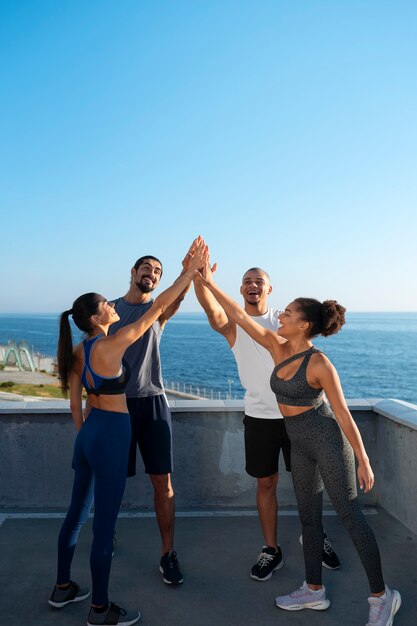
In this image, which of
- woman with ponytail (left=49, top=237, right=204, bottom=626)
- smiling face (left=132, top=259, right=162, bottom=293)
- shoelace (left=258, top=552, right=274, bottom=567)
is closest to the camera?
woman with ponytail (left=49, top=237, right=204, bottom=626)

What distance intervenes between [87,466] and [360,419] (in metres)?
2.47

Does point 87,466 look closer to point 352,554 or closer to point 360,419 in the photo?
point 352,554

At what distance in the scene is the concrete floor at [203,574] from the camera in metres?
2.76

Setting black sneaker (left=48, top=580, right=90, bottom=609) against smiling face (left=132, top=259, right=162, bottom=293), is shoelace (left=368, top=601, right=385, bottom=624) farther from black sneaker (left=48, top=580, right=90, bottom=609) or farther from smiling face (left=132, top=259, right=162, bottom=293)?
smiling face (left=132, top=259, right=162, bottom=293)

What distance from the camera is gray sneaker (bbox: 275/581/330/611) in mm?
2811

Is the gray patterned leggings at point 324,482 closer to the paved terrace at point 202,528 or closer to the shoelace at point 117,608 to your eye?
the paved terrace at point 202,528

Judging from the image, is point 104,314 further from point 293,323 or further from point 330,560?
point 330,560

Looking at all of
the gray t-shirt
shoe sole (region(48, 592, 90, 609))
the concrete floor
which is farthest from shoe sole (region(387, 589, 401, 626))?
the gray t-shirt

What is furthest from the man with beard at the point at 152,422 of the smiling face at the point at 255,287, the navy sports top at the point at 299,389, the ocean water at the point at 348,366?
the ocean water at the point at 348,366

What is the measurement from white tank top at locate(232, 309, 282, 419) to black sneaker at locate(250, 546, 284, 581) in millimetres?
769

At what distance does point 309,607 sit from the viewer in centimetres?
282

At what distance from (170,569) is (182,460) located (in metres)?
1.25

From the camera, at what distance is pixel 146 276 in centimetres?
342

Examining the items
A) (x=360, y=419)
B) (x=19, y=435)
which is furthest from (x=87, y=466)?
(x=360, y=419)
